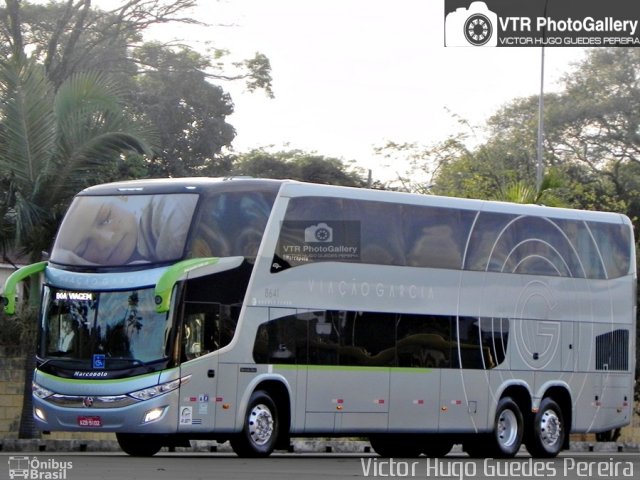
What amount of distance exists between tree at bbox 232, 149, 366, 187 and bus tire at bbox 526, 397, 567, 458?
1360 inches

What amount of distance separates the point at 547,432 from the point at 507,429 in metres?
0.81

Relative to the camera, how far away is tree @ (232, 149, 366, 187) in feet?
205

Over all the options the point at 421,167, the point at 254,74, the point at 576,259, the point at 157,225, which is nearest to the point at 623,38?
the point at 421,167

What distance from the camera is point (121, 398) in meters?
20.2

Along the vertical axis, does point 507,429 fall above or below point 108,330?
below

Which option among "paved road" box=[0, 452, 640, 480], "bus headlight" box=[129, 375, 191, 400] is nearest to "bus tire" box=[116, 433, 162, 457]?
"paved road" box=[0, 452, 640, 480]

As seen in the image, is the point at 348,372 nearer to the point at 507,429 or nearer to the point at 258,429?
the point at 258,429

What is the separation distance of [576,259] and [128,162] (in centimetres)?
1636

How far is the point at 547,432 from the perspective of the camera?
2550 centimetres

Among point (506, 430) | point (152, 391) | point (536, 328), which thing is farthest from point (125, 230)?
point (536, 328)

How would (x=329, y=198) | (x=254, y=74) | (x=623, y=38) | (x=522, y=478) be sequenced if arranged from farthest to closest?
(x=623, y=38) < (x=254, y=74) < (x=329, y=198) < (x=522, y=478)

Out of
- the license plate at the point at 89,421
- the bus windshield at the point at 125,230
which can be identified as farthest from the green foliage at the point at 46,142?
the license plate at the point at 89,421

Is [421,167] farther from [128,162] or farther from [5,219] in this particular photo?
[5,219]

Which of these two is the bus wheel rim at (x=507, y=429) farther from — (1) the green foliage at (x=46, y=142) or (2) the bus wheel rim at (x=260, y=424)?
(1) the green foliage at (x=46, y=142)
